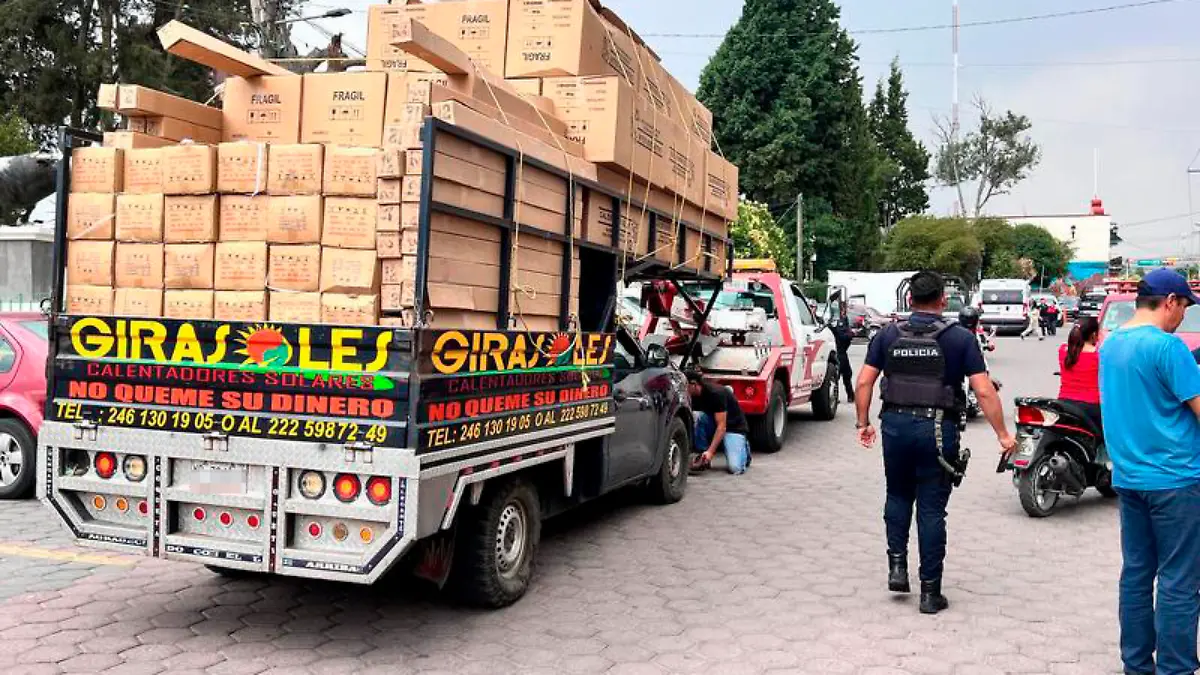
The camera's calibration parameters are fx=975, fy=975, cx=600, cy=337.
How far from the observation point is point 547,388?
5.43m

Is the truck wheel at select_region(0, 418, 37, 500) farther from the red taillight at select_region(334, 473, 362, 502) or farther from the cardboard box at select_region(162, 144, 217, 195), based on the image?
the red taillight at select_region(334, 473, 362, 502)

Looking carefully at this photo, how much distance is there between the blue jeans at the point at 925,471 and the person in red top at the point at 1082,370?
9.07 ft

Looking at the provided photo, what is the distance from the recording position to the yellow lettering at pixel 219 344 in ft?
14.9

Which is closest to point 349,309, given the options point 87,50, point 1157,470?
point 1157,470

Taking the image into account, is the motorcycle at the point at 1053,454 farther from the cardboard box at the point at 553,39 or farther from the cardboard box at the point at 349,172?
the cardboard box at the point at 349,172

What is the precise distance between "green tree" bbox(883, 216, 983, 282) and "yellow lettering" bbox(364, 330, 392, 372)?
49480 millimetres

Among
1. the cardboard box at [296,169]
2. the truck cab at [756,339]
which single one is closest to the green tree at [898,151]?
the truck cab at [756,339]

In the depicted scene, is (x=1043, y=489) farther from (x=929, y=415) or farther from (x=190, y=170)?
(x=190, y=170)

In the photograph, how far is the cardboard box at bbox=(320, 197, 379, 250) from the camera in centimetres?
449

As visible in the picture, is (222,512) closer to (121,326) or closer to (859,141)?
(121,326)

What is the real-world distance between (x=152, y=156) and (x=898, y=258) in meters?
52.1

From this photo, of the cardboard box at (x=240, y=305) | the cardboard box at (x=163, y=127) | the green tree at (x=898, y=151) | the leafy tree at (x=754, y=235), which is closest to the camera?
the cardboard box at (x=240, y=305)

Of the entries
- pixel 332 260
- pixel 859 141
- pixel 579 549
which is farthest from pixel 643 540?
pixel 859 141

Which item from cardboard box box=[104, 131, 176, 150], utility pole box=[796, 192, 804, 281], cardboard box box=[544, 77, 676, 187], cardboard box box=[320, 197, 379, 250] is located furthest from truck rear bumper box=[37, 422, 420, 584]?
utility pole box=[796, 192, 804, 281]
